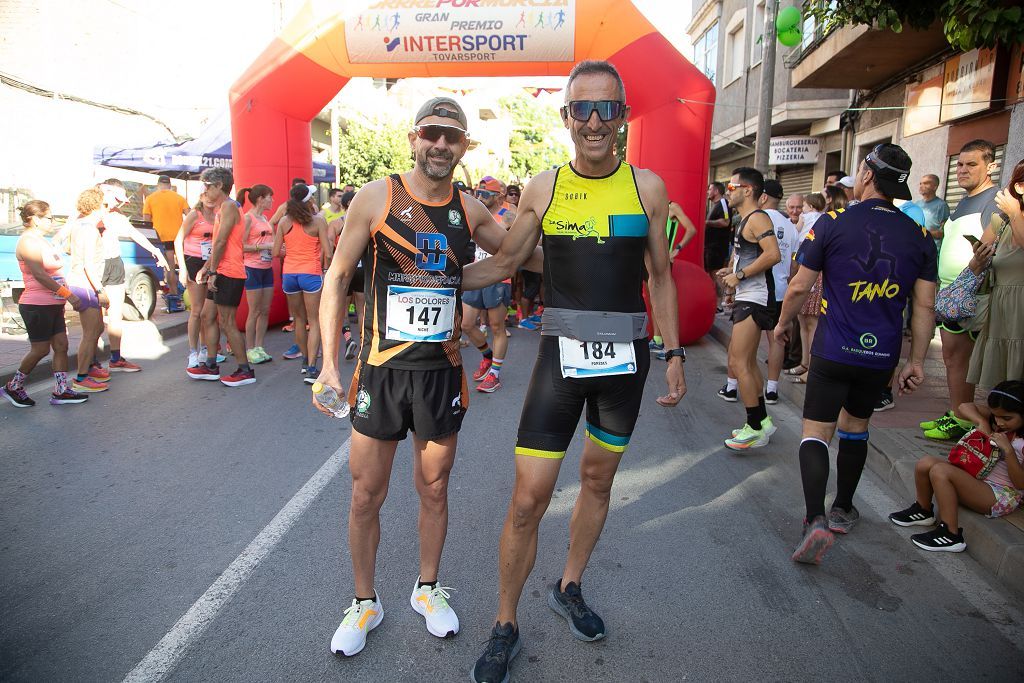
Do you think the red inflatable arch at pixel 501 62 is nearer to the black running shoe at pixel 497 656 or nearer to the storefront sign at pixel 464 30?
the storefront sign at pixel 464 30

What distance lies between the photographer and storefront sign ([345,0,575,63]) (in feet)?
28.5

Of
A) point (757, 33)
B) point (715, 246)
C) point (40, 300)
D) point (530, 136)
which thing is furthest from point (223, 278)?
point (530, 136)

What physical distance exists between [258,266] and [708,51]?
22.5 metres

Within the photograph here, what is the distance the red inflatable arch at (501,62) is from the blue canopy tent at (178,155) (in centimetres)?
619

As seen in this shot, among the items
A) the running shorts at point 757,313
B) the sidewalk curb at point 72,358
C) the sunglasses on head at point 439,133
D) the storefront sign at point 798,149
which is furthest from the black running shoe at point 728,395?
the storefront sign at point 798,149

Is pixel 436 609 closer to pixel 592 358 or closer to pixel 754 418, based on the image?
pixel 592 358

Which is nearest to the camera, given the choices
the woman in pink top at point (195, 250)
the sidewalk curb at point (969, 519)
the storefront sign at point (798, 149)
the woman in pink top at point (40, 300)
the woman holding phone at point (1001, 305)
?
the sidewalk curb at point (969, 519)

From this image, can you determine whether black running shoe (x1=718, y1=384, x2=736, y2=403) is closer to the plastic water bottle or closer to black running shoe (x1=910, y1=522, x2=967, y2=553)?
black running shoe (x1=910, y1=522, x2=967, y2=553)

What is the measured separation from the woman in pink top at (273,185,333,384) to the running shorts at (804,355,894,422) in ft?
16.4

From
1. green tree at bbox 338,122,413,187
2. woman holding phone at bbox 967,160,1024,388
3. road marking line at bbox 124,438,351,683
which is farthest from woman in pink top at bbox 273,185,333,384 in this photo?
green tree at bbox 338,122,413,187

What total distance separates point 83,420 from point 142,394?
0.88 m

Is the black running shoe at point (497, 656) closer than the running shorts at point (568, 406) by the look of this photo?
Yes

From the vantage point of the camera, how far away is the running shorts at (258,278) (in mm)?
7512

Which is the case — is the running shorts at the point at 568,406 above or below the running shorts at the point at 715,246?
below
